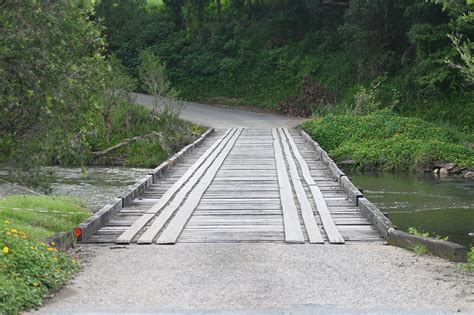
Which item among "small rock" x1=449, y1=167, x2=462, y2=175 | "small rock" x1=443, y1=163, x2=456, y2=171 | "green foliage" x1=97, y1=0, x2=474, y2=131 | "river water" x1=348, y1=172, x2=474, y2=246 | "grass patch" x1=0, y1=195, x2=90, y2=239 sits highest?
"green foliage" x1=97, y1=0, x2=474, y2=131

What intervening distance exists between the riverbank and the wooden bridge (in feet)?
27.8

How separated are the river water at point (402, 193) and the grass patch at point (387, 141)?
119 centimetres

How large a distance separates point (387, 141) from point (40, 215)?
1856 centimetres

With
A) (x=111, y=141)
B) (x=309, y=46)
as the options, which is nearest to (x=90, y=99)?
(x=111, y=141)

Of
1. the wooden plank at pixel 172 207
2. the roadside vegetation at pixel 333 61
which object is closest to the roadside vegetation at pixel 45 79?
the wooden plank at pixel 172 207

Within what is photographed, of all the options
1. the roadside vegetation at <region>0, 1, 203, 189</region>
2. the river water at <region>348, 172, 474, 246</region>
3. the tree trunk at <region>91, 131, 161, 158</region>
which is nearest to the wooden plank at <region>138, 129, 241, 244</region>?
the roadside vegetation at <region>0, 1, 203, 189</region>

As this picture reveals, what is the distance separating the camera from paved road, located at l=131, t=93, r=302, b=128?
34438 millimetres

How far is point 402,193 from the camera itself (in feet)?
73.8

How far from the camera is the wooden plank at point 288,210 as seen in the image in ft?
34.8

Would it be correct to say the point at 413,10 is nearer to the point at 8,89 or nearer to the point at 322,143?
the point at 322,143

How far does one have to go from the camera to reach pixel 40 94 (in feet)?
32.0

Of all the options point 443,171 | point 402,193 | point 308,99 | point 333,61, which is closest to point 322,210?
point 402,193

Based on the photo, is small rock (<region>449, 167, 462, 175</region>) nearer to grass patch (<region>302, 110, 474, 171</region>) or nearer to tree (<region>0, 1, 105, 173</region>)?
grass patch (<region>302, 110, 474, 171</region>)

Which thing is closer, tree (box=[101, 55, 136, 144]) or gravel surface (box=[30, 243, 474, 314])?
gravel surface (box=[30, 243, 474, 314])
